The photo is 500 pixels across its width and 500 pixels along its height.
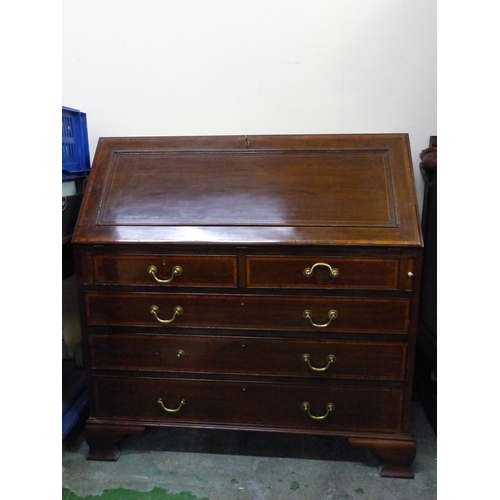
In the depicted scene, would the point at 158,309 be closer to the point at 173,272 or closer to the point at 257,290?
the point at 173,272

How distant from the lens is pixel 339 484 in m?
1.39

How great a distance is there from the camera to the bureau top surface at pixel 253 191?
1.29 metres

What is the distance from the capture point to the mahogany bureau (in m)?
1.27

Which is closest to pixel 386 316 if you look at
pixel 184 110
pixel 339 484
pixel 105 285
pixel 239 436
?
Result: pixel 339 484

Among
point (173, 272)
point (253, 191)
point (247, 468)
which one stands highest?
point (253, 191)

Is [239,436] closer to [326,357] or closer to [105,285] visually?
[326,357]

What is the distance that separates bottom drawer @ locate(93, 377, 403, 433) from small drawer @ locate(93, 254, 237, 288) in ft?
1.18

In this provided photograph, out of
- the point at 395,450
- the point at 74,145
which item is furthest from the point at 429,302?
the point at 74,145

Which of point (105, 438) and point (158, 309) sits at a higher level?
point (158, 309)

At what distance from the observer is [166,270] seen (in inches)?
51.6

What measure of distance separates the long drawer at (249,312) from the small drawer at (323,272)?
0.16 feet

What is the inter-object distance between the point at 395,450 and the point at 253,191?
1.01 meters

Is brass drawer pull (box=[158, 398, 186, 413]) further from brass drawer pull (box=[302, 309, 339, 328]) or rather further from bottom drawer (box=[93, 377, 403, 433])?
brass drawer pull (box=[302, 309, 339, 328])

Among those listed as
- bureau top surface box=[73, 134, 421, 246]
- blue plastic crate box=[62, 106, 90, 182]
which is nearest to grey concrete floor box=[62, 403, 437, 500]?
bureau top surface box=[73, 134, 421, 246]
